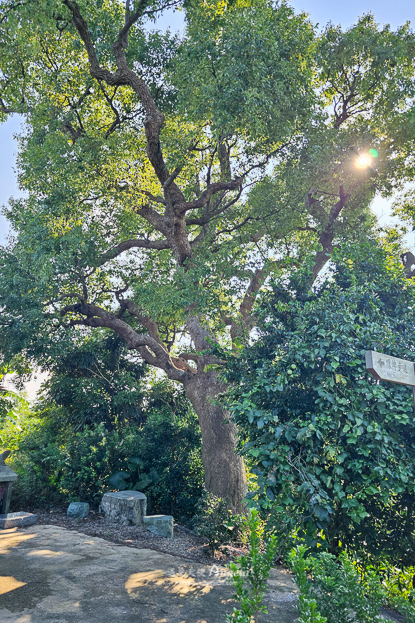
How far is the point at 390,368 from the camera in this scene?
4707mm

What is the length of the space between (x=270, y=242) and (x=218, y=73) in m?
4.46

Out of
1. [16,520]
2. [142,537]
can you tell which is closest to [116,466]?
[16,520]

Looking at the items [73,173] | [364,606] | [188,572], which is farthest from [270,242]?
[364,606]

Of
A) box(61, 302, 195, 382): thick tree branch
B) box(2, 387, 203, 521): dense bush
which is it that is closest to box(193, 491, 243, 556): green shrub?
box(2, 387, 203, 521): dense bush

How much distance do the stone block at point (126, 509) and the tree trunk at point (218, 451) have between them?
1491 millimetres

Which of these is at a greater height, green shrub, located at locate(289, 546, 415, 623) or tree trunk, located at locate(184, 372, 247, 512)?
tree trunk, located at locate(184, 372, 247, 512)

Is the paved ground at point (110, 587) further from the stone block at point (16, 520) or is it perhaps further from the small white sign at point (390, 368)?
the small white sign at point (390, 368)

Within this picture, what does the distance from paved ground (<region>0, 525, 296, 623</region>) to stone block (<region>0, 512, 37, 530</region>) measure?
107cm

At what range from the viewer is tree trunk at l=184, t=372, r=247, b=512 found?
9.16 meters

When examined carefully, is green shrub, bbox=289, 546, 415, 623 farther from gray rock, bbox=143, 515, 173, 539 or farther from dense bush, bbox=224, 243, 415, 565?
gray rock, bbox=143, 515, 173, 539

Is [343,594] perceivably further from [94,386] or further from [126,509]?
[94,386]

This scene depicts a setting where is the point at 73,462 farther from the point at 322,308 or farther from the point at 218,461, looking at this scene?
the point at 322,308

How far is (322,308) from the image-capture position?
18.8ft

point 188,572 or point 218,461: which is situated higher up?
point 218,461
